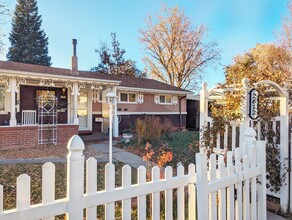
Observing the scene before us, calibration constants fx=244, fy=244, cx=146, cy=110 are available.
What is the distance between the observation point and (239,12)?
1512 centimetres

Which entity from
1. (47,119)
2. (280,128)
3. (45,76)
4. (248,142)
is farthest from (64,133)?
(248,142)

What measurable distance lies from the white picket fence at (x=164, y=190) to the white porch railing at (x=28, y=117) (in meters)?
11.2

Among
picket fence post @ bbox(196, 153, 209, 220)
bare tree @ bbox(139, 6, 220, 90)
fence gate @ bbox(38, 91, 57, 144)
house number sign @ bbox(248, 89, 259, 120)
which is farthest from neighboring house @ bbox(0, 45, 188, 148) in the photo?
bare tree @ bbox(139, 6, 220, 90)

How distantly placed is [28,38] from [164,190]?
40.2 metres

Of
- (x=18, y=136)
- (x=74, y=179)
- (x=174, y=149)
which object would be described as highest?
(x=74, y=179)

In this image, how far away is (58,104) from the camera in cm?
1304

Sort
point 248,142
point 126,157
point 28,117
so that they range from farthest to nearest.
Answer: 1. point 28,117
2. point 126,157
3. point 248,142

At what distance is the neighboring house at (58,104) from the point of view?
10398 millimetres

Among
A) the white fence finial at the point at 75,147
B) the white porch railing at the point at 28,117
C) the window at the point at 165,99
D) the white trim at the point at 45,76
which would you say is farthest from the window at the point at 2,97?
the white fence finial at the point at 75,147

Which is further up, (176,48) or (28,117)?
(176,48)

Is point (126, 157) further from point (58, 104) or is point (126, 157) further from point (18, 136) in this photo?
point (58, 104)

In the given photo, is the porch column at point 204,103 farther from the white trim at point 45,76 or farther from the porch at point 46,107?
the white trim at point 45,76

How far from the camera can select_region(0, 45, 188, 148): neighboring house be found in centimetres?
1040

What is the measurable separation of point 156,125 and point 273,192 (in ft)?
23.4
